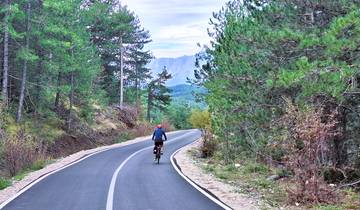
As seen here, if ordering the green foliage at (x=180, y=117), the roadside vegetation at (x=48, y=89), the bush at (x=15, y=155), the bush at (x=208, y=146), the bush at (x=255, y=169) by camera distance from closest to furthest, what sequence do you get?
the bush at (x=255, y=169) < the bush at (x=15, y=155) < the roadside vegetation at (x=48, y=89) < the bush at (x=208, y=146) < the green foliage at (x=180, y=117)

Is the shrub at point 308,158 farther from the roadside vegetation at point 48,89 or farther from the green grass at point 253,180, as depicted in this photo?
the roadside vegetation at point 48,89

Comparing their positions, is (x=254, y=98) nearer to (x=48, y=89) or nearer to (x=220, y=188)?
(x=220, y=188)

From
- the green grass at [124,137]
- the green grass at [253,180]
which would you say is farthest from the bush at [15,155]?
the green grass at [124,137]

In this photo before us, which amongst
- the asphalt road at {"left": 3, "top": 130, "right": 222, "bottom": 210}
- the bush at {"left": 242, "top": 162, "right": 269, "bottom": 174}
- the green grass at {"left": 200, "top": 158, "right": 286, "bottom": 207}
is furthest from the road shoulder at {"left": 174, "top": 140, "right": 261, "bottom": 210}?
the bush at {"left": 242, "top": 162, "right": 269, "bottom": 174}

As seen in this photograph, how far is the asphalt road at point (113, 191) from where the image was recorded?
11539 millimetres

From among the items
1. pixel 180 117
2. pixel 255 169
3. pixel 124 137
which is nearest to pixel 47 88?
pixel 124 137

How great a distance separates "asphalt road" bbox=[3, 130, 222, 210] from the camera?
11.5 metres

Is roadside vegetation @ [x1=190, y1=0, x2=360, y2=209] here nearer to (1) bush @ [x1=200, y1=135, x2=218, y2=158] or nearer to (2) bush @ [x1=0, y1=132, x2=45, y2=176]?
(1) bush @ [x1=200, y1=135, x2=218, y2=158]

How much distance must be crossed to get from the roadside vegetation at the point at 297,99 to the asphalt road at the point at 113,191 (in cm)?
223

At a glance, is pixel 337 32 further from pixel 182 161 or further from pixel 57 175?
pixel 182 161

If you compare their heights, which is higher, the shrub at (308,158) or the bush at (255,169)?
the shrub at (308,158)

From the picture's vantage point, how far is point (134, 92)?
6625cm

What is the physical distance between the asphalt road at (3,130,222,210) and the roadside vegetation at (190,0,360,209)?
2229mm

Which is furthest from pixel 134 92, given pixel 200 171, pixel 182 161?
pixel 200 171
